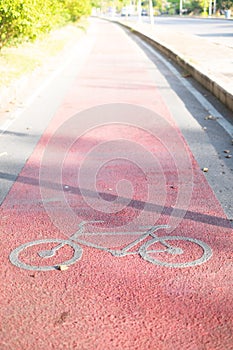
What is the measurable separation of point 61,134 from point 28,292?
4996 mm

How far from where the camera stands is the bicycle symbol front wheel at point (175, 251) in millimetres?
3996

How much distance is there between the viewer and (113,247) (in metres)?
4.26

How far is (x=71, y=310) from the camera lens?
3316mm

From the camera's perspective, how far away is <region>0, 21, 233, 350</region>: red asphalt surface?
10.2ft

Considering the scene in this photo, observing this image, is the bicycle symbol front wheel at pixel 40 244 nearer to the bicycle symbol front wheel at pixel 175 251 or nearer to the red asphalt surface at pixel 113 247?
the red asphalt surface at pixel 113 247

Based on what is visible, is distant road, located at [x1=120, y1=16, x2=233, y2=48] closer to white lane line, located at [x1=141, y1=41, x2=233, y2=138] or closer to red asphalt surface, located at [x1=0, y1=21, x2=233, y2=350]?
white lane line, located at [x1=141, y1=41, x2=233, y2=138]

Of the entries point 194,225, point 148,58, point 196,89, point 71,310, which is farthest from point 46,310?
point 148,58

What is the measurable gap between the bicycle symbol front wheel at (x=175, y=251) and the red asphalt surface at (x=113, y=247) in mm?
22

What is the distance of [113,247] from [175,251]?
1.50 ft

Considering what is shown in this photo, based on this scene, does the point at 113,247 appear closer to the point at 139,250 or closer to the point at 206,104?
the point at 139,250

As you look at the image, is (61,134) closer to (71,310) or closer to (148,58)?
(71,310)

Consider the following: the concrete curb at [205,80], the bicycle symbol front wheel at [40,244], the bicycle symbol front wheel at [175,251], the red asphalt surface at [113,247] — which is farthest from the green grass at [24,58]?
the bicycle symbol front wheel at [175,251]

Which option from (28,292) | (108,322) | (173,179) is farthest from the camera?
(173,179)

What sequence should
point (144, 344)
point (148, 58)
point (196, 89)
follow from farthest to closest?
1. point (148, 58)
2. point (196, 89)
3. point (144, 344)
